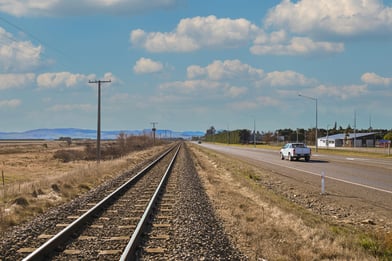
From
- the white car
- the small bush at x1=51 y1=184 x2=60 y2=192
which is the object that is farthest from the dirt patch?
the white car

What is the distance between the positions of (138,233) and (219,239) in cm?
164

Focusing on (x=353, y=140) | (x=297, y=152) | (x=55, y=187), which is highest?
(x=353, y=140)

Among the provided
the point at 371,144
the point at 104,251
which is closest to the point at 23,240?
the point at 104,251

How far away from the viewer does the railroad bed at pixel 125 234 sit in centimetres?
840

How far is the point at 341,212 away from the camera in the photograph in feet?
48.9

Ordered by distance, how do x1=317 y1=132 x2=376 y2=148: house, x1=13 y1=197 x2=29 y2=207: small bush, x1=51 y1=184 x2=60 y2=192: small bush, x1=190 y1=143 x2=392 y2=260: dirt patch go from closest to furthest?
x1=190 y1=143 x2=392 y2=260: dirt patch → x1=13 y1=197 x2=29 y2=207: small bush → x1=51 y1=184 x2=60 y2=192: small bush → x1=317 y1=132 x2=376 y2=148: house

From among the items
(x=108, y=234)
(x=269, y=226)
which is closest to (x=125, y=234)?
(x=108, y=234)

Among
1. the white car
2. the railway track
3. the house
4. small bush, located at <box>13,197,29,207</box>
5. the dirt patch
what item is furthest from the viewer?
the house

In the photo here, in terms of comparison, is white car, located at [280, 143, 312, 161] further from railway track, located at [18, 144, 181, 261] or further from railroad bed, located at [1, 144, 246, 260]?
railway track, located at [18, 144, 181, 261]

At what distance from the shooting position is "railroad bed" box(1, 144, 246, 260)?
840 cm

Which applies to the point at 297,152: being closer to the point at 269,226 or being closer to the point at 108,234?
the point at 269,226

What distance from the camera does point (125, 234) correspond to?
10.1 m

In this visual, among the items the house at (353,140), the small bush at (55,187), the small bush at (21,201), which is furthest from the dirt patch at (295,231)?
the house at (353,140)

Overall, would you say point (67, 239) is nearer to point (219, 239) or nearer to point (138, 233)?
point (138, 233)
